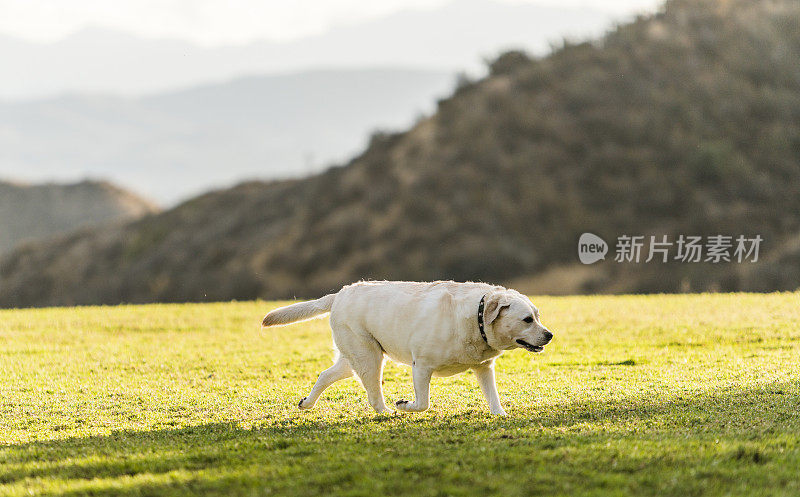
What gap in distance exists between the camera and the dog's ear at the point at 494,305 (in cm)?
836

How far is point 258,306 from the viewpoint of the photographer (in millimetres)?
24406

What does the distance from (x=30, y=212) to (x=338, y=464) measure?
358 ft

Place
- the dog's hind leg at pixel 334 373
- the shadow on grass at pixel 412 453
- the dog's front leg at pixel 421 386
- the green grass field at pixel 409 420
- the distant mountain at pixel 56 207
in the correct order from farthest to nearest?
the distant mountain at pixel 56 207 → the dog's hind leg at pixel 334 373 → the dog's front leg at pixel 421 386 → the green grass field at pixel 409 420 → the shadow on grass at pixel 412 453

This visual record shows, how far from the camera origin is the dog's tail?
952 cm

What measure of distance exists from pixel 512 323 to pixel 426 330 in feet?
2.66

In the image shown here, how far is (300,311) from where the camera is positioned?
956cm

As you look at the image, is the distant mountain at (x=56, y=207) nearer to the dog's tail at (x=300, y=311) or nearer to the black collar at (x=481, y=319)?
the dog's tail at (x=300, y=311)

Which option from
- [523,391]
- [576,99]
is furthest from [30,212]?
[523,391]

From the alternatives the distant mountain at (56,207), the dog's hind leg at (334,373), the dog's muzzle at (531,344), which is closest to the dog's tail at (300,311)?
the dog's hind leg at (334,373)

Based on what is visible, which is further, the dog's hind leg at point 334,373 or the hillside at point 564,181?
the hillside at point 564,181

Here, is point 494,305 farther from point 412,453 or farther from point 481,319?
point 412,453

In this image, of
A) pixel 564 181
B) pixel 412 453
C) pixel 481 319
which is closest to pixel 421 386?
pixel 481 319

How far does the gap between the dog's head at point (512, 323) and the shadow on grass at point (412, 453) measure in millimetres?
791

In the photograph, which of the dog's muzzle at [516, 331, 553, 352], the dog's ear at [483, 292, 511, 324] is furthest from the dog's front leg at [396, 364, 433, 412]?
the dog's muzzle at [516, 331, 553, 352]
